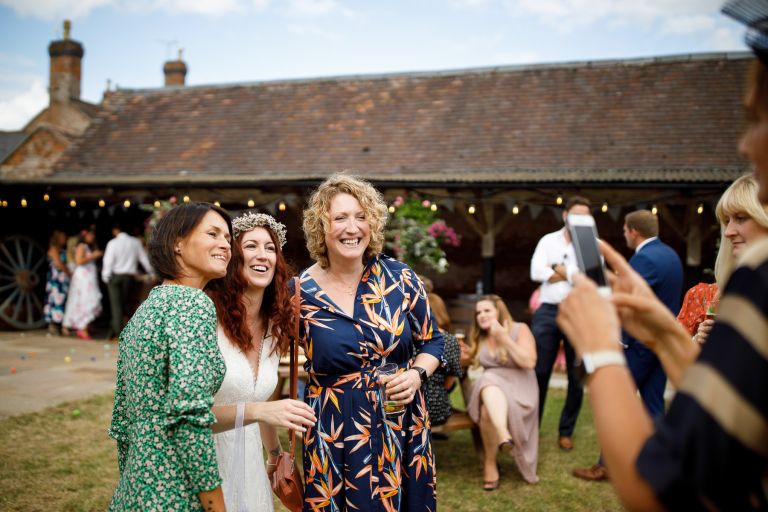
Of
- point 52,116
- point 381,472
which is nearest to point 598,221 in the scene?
point 381,472

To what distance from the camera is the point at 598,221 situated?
12750 mm

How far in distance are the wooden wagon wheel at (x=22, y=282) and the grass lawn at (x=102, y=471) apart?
690cm

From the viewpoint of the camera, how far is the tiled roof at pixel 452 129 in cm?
1106

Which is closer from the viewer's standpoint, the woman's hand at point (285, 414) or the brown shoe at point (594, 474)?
the woman's hand at point (285, 414)

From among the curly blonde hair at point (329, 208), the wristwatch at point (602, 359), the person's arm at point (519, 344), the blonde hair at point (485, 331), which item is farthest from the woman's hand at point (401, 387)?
the blonde hair at point (485, 331)

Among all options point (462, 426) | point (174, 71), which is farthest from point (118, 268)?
point (174, 71)

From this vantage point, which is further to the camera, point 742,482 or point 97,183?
point 97,183

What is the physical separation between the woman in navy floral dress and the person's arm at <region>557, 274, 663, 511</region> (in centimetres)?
137

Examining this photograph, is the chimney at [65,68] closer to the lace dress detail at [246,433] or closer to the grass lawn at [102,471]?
the grass lawn at [102,471]

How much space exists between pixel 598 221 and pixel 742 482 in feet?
41.1

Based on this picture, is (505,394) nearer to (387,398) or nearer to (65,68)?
(387,398)

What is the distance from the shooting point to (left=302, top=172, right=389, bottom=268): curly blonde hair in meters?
2.75

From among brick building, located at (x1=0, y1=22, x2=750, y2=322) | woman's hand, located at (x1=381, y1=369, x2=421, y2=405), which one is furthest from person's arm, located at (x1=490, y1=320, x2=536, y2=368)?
brick building, located at (x1=0, y1=22, x2=750, y2=322)

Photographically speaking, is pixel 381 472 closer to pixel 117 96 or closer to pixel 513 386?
pixel 513 386
